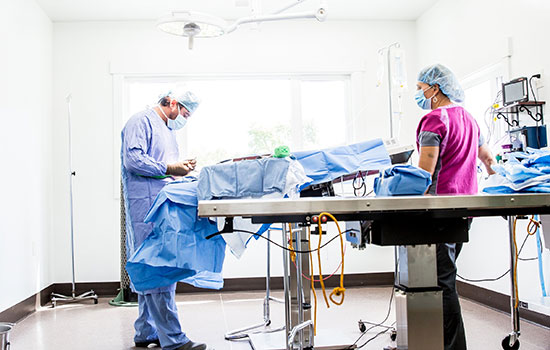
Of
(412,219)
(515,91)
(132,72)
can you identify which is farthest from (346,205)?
(132,72)

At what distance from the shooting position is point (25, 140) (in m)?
3.95

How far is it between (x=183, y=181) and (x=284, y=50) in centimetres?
283

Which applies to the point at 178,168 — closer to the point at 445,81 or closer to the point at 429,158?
the point at 429,158

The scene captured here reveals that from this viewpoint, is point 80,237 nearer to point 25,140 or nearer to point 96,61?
point 25,140

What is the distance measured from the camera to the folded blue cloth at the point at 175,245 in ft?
6.88

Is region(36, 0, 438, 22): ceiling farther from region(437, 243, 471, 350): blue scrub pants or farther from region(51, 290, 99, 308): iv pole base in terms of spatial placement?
region(437, 243, 471, 350): blue scrub pants

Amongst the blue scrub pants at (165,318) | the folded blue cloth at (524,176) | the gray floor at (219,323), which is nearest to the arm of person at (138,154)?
the blue scrub pants at (165,318)

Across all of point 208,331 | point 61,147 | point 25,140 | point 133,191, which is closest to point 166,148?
point 133,191

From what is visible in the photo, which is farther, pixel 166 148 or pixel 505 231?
pixel 505 231

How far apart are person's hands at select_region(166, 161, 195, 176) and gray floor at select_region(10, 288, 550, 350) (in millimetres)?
1004

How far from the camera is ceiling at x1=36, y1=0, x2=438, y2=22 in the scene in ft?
14.5

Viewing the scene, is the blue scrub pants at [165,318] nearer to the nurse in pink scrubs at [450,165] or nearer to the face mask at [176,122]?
the face mask at [176,122]

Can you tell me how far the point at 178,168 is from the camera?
283 cm

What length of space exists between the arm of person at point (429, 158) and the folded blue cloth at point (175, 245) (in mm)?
936
